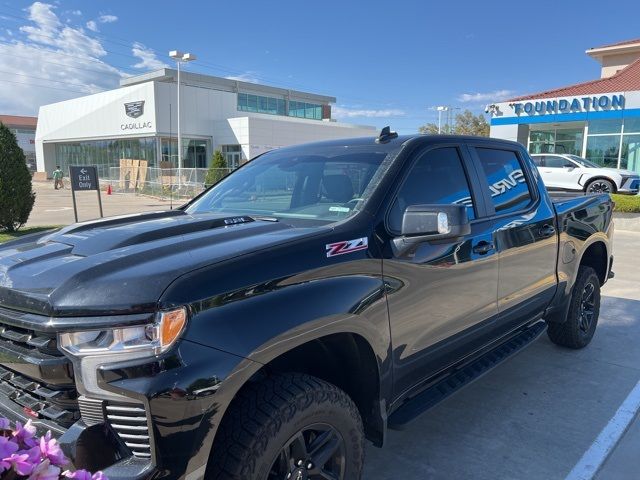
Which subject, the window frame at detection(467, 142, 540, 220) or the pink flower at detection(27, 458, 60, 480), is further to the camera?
the window frame at detection(467, 142, 540, 220)

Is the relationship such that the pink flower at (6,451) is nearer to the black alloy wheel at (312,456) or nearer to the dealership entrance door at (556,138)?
the black alloy wheel at (312,456)

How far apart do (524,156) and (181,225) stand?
9.53 feet

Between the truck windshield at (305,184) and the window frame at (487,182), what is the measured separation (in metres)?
0.76

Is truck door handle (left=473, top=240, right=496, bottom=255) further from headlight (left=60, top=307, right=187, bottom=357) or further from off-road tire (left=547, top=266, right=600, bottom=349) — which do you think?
headlight (left=60, top=307, right=187, bottom=357)

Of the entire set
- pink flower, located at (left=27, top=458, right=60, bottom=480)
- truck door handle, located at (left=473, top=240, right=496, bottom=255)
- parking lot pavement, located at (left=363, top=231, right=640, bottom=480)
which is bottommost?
parking lot pavement, located at (left=363, top=231, right=640, bottom=480)

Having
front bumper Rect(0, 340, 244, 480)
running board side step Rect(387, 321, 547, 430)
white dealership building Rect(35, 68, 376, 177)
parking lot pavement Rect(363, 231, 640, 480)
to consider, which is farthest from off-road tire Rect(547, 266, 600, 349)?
white dealership building Rect(35, 68, 376, 177)

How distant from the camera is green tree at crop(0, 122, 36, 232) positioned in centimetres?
A: 1246

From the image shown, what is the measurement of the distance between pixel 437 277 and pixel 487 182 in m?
1.06

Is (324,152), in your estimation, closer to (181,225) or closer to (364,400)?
(181,225)

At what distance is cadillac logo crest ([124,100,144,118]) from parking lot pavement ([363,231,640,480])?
38805 millimetres

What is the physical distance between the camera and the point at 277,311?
199 cm

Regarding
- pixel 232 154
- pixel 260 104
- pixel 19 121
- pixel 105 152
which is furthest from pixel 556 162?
pixel 19 121

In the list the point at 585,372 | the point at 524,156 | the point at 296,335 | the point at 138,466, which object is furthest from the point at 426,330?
the point at 585,372

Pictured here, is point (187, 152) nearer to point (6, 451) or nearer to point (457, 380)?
point (457, 380)
